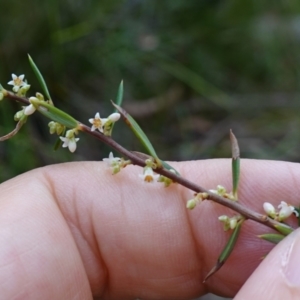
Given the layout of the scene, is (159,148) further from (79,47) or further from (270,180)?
(270,180)

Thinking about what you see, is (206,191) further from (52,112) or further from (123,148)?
(52,112)

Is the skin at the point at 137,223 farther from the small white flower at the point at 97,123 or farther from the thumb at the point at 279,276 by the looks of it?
the small white flower at the point at 97,123

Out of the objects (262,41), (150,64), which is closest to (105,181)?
(150,64)

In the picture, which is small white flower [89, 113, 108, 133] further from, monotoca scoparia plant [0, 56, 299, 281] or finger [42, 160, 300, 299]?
finger [42, 160, 300, 299]

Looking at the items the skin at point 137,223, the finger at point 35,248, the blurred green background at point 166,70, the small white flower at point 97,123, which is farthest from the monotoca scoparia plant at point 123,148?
the blurred green background at point 166,70

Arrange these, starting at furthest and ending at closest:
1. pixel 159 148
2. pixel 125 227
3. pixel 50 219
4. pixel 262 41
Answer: pixel 262 41 → pixel 159 148 → pixel 125 227 → pixel 50 219
